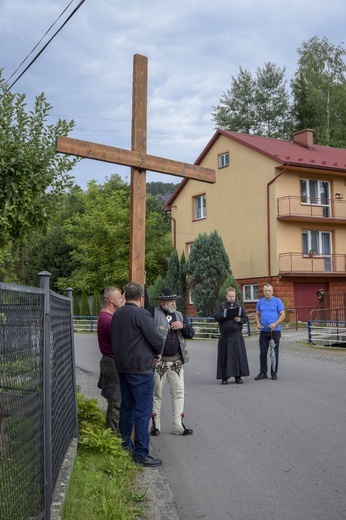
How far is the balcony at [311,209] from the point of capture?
37719mm

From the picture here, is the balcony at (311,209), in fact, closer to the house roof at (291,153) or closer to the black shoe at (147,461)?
the house roof at (291,153)

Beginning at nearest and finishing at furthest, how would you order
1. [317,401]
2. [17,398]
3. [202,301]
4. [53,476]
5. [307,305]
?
[17,398] → [53,476] → [317,401] → [202,301] → [307,305]

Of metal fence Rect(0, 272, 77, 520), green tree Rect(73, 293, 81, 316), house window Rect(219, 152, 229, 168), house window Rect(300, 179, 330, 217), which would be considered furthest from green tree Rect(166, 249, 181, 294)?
metal fence Rect(0, 272, 77, 520)

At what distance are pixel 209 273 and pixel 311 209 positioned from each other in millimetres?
7184

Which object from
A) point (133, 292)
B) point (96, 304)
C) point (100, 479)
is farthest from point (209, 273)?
point (100, 479)

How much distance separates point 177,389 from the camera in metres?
9.03

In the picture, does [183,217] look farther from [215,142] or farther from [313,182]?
[313,182]

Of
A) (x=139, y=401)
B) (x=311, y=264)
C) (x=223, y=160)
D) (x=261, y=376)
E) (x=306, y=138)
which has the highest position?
(x=306, y=138)

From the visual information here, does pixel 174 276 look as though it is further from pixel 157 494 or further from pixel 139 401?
pixel 157 494

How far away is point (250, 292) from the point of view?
3994 centimetres

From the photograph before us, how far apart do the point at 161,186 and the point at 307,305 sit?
4226 inches

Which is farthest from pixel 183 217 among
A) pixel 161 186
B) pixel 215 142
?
pixel 161 186

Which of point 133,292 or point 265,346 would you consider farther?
point 265,346

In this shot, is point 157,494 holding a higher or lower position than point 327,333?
lower
